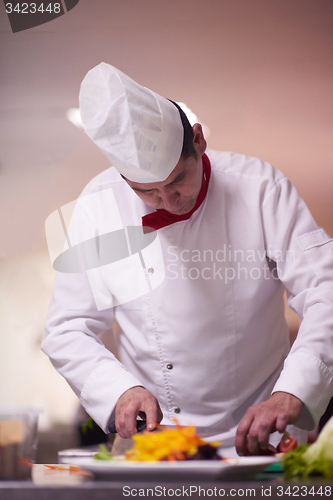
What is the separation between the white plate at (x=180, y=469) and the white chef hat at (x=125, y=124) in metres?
0.57

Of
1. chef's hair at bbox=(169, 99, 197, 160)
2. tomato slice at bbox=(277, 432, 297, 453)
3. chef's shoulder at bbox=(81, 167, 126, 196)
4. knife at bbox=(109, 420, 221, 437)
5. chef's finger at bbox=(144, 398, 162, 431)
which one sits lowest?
tomato slice at bbox=(277, 432, 297, 453)

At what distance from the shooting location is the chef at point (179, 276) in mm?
954

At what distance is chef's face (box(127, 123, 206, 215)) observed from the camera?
3.28ft

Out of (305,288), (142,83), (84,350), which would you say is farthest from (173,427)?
(142,83)

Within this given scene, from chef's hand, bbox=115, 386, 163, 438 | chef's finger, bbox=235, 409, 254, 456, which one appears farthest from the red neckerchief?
chef's finger, bbox=235, 409, 254, 456

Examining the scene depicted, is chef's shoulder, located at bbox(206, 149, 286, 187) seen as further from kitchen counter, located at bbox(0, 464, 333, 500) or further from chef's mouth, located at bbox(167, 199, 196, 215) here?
kitchen counter, located at bbox(0, 464, 333, 500)

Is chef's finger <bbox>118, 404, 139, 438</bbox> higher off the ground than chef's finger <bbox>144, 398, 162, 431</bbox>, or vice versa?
chef's finger <bbox>144, 398, 162, 431</bbox>

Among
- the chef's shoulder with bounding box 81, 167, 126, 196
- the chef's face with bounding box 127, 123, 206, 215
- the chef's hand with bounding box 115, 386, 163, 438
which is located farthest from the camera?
the chef's shoulder with bounding box 81, 167, 126, 196

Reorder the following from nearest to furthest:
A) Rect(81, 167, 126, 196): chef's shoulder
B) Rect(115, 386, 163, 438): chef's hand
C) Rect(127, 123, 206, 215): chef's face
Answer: Rect(115, 386, 163, 438): chef's hand
Rect(127, 123, 206, 215): chef's face
Rect(81, 167, 126, 196): chef's shoulder

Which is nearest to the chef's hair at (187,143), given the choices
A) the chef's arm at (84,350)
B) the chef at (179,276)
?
the chef at (179,276)

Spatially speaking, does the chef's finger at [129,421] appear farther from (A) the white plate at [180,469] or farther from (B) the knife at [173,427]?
(A) the white plate at [180,469]

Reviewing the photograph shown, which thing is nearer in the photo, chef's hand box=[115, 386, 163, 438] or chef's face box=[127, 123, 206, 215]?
chef's hand box=[115, 386, 163, 438]

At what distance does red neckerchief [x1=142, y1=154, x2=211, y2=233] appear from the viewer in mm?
1156

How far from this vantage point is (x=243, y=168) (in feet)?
4.00
